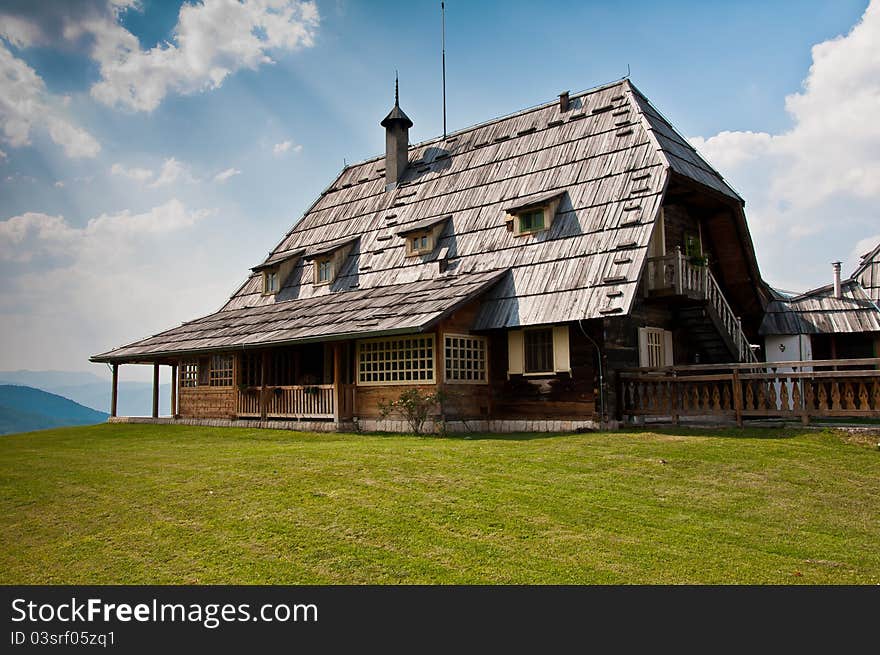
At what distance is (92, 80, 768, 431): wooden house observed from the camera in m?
18.0

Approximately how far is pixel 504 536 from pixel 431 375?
10.5m

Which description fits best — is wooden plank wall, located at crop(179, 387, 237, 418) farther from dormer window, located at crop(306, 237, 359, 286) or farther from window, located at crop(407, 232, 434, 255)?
window, located at crop(407, 232, 434, 255)

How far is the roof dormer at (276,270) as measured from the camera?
1086 inches

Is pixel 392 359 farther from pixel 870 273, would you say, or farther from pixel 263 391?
pixel 870 273

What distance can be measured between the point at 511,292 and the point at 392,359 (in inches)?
137

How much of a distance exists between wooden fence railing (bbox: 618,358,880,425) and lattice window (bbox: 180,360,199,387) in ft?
48.7

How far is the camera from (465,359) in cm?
1897

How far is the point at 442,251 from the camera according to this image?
22375 mm

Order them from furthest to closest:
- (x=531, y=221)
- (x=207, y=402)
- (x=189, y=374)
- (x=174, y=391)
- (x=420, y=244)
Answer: (x=174, y=391), (x=189, y=374), (x=207, y=402), (x=420, y=244), (x=531, y=221)

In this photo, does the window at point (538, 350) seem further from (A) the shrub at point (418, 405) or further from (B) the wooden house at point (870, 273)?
(B) the wooden house at point (870, 273)

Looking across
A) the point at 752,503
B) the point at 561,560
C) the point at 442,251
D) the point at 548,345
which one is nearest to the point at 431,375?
the point at 548,345

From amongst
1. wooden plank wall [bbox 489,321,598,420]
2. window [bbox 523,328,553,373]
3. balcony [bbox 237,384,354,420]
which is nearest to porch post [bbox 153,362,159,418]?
balcony [bbox 237,384,354,420]

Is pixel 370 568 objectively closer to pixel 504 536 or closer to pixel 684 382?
pixel 504 536

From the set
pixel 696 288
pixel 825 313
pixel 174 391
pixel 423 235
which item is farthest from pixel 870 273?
pixel 174 391
